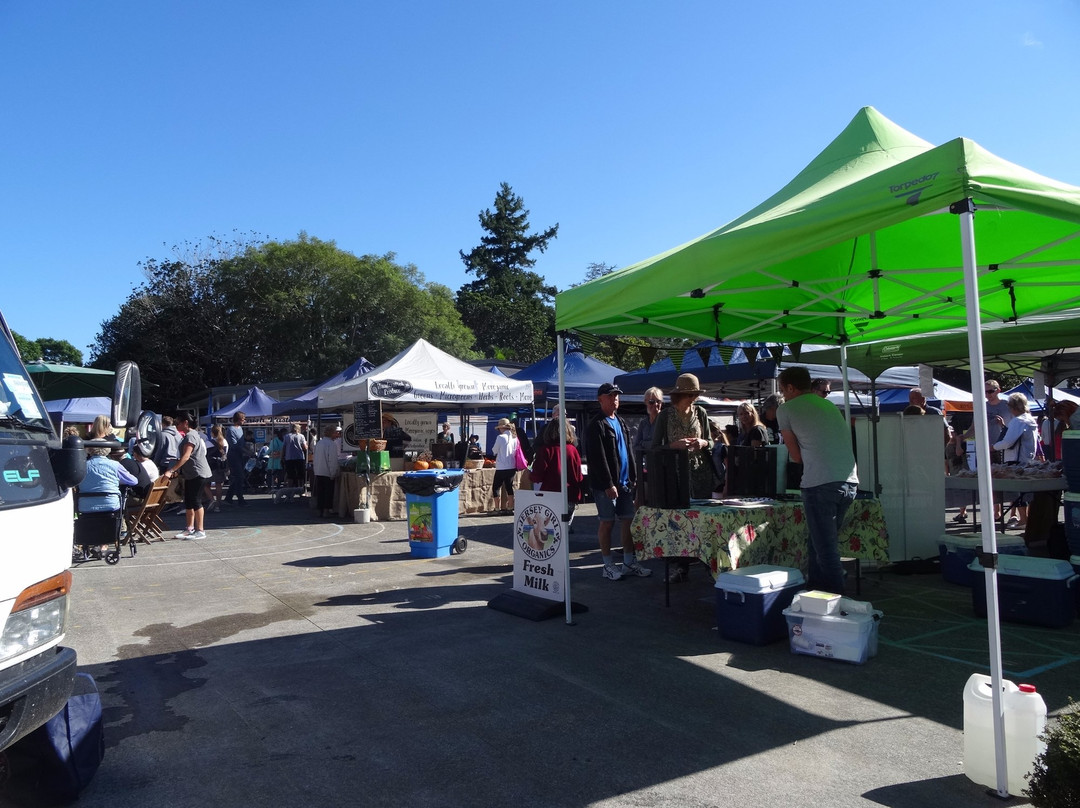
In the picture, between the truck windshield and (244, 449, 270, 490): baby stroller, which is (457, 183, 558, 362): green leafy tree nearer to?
(244, 449, 270, 490): baby stroller

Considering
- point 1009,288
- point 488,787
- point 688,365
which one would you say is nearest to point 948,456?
point 688,365

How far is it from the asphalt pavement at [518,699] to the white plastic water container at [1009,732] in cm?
12

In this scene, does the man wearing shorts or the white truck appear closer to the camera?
the white truck

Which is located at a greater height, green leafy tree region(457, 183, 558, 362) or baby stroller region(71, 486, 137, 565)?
green leafy tree region(457, 183, 558, 362)

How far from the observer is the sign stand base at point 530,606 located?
6.08 meters

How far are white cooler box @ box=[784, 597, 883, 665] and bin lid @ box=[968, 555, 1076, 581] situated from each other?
3.94 ft

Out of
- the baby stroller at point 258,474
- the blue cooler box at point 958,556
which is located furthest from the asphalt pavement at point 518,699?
the baby stroller at point 258,474

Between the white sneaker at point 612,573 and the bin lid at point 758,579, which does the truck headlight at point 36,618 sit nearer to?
the bin lid at point 758,579

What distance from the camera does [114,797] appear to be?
327 centimetres

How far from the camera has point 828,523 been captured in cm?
567

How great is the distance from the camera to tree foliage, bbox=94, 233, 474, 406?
3316 cm

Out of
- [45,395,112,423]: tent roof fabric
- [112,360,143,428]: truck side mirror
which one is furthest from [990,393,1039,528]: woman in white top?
[45,395,112,423]: tent roof fabric

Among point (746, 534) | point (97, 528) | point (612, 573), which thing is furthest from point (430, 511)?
point (746, 534)

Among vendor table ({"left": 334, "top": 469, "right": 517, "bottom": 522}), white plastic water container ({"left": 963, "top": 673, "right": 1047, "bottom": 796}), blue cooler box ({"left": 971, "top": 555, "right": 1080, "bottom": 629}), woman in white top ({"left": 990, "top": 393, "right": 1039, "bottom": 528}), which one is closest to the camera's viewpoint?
white plastic water container ({"left": 963, "top": 673, "right": 1047, "bottom": 796})
